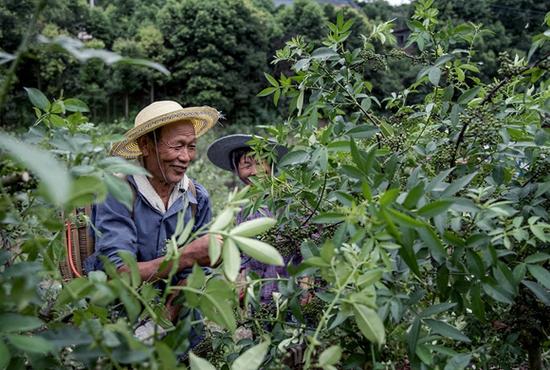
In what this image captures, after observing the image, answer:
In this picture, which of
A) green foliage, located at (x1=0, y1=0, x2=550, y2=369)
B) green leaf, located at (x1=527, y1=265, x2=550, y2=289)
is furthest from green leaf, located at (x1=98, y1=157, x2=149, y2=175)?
green leaf, located at (x1=527, y1=265, x2=550, y2=289)

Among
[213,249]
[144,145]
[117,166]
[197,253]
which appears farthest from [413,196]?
[144,145]

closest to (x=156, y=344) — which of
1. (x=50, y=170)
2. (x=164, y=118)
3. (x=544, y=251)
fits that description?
(x=50, y=170)

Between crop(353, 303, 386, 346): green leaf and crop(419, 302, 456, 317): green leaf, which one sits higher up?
crop(353, 303, 386, 346): green leaf

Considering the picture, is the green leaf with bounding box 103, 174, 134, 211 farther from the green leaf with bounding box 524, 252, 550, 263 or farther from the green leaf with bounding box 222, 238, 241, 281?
the green leaf with bounding box 524, 252, 550, 263

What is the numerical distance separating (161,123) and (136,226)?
0.33 m

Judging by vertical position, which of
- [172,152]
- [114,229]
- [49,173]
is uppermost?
[49,173]

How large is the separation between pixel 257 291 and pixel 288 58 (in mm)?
609

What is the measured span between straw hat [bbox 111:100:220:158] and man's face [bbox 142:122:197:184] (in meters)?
0.03

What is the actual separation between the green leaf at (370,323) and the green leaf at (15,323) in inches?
14.5

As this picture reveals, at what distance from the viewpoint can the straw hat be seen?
6.43 ft

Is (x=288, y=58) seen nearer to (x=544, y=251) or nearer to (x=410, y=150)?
(x=410, y=150)

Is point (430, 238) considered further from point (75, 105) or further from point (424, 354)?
point (75, 105)

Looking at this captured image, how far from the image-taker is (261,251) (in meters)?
0.69

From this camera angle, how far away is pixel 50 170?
0.44m
